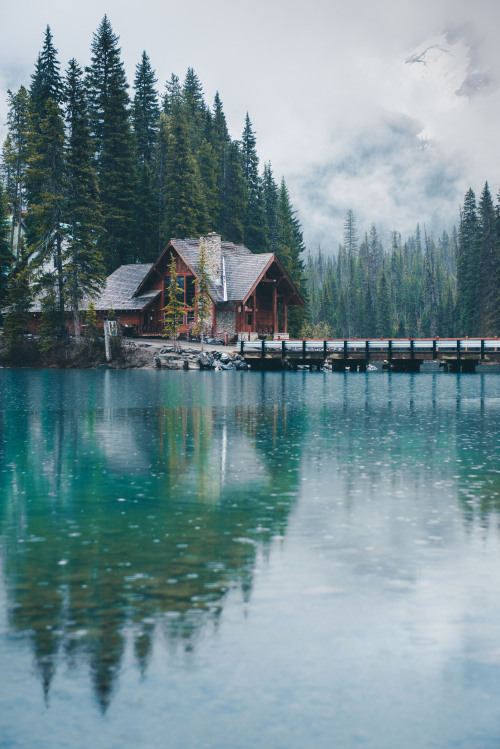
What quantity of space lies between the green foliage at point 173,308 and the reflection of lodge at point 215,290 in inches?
26.7

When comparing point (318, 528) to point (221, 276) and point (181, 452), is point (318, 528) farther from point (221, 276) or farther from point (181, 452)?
point (221, 276)

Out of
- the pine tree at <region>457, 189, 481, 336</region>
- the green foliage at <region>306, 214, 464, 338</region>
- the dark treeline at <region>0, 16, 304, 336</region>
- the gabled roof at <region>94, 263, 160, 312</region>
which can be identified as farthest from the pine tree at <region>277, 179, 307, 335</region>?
the green foliage at <region>306, 214, 464, 338</region>

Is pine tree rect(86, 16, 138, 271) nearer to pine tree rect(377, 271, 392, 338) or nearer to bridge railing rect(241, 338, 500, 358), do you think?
bridge railing rect(241, 338, 500, 358)

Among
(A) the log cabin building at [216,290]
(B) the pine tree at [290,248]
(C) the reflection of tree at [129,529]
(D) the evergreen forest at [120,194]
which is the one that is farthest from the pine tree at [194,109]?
(C) the reflection of tree at [129,529]

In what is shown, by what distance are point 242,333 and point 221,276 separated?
591cm

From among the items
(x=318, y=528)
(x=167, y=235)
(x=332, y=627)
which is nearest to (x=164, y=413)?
(x=318, y=528)

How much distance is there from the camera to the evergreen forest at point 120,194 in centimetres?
6562

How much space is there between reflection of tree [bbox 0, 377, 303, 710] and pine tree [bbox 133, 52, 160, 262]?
6646 centimetres

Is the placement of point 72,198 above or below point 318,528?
above

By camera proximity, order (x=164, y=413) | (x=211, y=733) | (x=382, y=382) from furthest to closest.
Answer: (x=382, y=382) → (x=164, y=413) → (x=211, y=733)

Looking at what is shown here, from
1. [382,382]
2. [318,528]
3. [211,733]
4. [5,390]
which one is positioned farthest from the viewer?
[382,382]

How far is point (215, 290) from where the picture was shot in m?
71.8

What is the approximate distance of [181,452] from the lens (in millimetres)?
19375

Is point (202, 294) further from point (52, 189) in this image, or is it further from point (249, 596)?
point (249, 596)
